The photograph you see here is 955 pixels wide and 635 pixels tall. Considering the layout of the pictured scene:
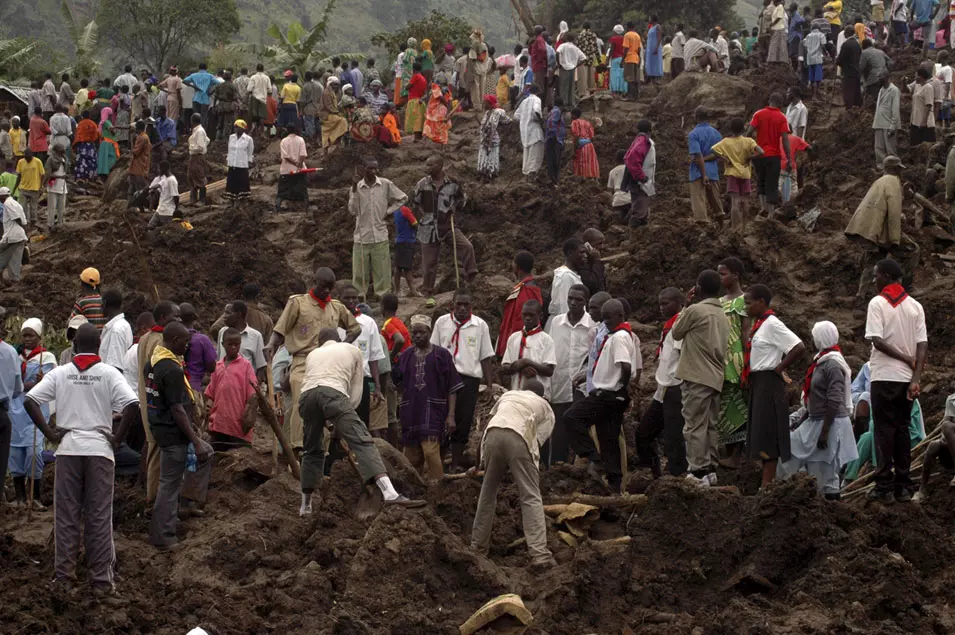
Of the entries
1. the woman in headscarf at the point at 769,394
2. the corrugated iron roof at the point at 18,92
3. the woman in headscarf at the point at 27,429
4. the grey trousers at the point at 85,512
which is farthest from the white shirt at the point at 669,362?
the corrugated iron roof at the point at 18,92

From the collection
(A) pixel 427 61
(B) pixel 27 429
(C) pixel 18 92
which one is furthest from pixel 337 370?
(C) pixel 18 92

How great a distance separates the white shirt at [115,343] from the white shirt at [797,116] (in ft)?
42.1

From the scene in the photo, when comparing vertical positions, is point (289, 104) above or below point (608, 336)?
above

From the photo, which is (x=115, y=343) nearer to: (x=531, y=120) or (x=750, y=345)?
(x=750, y=345)

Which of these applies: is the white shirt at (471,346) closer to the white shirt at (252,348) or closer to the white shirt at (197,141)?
the white shirt at (252,348)

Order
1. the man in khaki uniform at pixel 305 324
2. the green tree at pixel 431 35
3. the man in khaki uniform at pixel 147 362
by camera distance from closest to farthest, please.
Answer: the man in khaki uniform at pixel 147 362, the man in khaki uniform at pixel 305 324, the green tree at pixel 431 35

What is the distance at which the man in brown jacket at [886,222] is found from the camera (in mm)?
14602

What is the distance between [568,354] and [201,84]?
695 inches

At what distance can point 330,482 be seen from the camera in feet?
34.0

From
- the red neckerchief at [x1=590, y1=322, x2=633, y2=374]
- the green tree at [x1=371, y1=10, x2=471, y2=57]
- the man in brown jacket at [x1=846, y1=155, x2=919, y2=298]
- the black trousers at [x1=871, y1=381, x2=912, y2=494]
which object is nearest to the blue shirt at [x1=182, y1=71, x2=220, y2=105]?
the green tree at [x1=371, y1=10, x2=471, y2=57]

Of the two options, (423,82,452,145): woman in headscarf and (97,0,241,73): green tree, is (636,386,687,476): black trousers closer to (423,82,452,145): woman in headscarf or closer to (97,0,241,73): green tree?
(423,82,452,145): woman in headscarf

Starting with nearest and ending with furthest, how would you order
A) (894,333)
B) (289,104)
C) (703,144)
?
(894,333) → (703,144) → (289,104)

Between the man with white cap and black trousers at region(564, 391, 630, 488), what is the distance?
11.1 m

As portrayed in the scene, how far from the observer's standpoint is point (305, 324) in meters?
11.5
